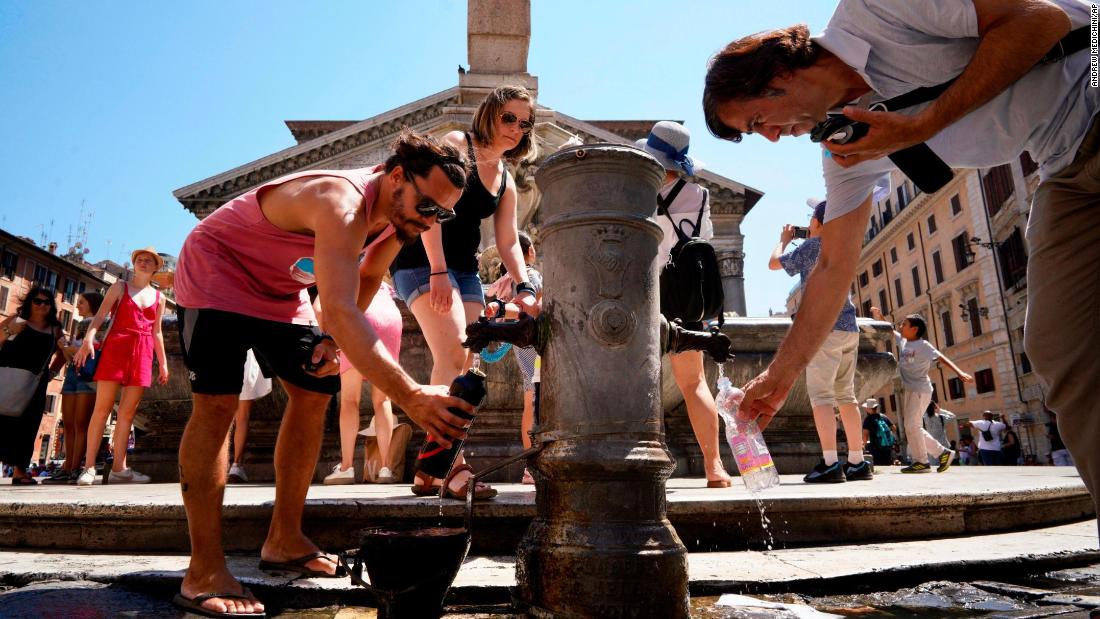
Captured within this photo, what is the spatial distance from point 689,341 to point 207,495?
1.60 meters

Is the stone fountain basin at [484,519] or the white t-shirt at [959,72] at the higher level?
the white t-shirt at [959,72]

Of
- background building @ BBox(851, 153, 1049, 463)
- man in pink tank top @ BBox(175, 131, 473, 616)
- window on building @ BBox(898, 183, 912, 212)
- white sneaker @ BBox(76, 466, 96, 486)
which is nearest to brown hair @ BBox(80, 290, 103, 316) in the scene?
white sneaker @ BBox(76, 466, 96, 486)

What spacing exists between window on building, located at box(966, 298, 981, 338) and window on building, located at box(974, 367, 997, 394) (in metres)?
2.07

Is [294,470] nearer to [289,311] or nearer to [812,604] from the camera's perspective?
[289,311]

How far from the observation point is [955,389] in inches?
1476

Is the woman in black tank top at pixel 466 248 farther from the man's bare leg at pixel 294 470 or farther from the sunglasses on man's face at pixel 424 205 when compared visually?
the sunglasses on man's face at pixel 424 205

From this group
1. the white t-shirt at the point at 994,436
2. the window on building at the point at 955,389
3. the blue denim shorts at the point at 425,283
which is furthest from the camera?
the window on building at the point at 955,389

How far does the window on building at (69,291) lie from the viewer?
50.2m

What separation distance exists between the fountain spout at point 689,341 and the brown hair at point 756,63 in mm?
718

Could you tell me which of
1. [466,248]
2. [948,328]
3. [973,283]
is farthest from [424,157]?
[948,328]

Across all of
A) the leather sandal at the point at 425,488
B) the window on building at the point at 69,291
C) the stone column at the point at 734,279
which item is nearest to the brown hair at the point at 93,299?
the leather sandal at the point at 425,488

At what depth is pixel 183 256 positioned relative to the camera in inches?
93.5

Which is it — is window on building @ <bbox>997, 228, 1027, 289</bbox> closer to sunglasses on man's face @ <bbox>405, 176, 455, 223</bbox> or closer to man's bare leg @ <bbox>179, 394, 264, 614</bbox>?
sunglasses on man's face @ <bbox>405, 176, 455, 223</bbox>

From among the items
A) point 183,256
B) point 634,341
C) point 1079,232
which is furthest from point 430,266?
point 1079,232
